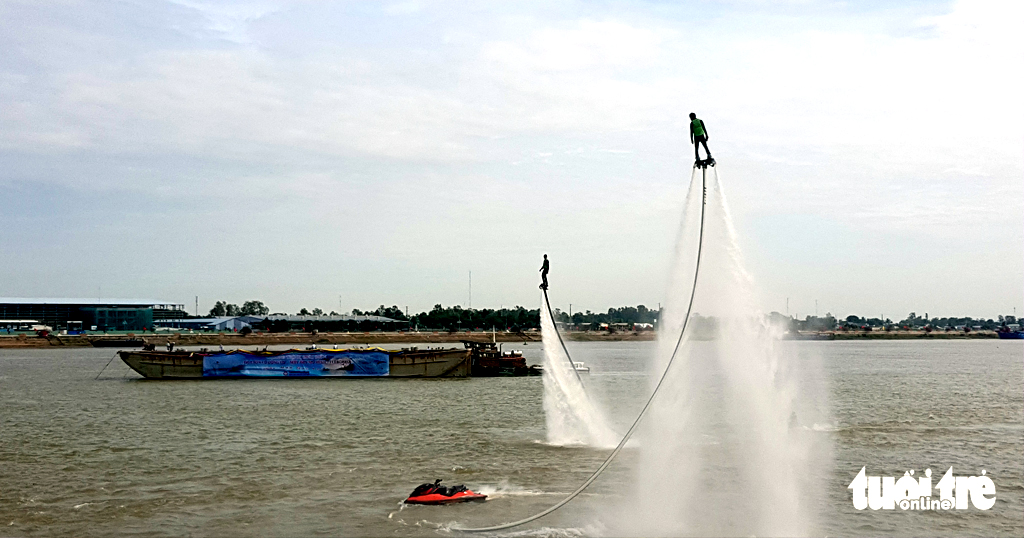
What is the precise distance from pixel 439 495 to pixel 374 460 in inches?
400

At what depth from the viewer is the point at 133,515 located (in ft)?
95.1

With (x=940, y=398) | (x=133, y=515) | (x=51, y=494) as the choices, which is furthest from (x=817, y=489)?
(x=940, y=398)

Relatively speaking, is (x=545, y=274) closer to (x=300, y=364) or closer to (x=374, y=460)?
(x=374, y=460)

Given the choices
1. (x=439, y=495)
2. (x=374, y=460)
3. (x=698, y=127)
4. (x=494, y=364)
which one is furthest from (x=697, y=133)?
(x=494, y=364)

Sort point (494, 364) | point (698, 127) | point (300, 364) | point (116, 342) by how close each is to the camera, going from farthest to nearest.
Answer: point (116, 342), point (494, 364), point (300, 364), point (698, 127)

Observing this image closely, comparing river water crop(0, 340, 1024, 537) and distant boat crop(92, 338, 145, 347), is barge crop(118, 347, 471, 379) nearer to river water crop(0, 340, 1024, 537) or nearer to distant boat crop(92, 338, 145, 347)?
river water crop(0, 340, 1024, 537)

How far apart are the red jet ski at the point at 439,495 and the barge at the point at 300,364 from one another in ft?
213

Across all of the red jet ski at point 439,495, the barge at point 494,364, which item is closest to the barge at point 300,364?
the barge at point 494,364

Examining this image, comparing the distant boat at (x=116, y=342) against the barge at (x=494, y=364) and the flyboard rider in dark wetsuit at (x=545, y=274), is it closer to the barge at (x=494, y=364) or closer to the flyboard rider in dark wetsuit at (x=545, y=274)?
the barge at (x=494, y=364)

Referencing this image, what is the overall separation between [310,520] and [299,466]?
1011cm

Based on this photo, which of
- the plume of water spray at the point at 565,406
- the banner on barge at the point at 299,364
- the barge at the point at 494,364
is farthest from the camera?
the barge at the point at 494,364

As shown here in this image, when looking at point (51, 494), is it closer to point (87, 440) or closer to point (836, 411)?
point (87, 440)

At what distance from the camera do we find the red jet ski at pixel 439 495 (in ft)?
96.8

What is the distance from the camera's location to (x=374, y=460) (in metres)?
39.1
